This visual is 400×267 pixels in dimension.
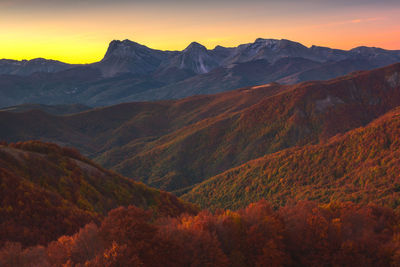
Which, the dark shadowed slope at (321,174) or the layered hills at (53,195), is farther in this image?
the dark shadowed slope at (321,174)

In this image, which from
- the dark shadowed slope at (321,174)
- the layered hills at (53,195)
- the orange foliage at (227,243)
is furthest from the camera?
the dark shadowed slope at (321,174)

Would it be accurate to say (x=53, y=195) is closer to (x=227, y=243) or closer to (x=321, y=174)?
(x=227, y=243)

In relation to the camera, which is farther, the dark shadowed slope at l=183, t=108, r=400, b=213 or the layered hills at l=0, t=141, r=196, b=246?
the dark shadowed slope at l=183, t=108, r=400, b=213

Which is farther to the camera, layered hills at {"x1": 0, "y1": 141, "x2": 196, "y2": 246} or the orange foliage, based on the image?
layered hills at {"x1": 0, "y1": 141, "x2": 196, "y2": 246}

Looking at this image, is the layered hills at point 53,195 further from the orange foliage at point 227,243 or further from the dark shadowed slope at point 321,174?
the dark shadowed slope at point 321,174

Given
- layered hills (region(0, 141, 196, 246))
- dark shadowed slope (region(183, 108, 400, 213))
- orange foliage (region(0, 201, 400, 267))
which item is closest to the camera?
orange foliage (region(0, 201, 400, 267))


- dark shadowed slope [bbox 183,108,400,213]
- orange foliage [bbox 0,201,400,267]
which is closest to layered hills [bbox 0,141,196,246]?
orange foliage [bbox 0,201,400,267]

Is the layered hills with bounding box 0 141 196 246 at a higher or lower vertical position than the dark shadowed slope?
higher

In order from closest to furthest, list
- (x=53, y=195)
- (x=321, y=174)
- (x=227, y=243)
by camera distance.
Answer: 1. (x=227, y=243)
2. (x=53, y=195)
3. (x=321, y=174)

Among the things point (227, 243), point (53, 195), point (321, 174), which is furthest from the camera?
point (321, 174)

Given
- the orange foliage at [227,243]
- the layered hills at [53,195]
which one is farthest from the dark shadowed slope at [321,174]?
the orange foliage at [227,243]

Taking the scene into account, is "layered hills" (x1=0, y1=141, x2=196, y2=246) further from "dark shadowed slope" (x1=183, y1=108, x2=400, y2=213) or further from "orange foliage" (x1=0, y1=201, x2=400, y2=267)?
"dark shadowed slope" (x1=183, y1=108, x2=400, y2=213)

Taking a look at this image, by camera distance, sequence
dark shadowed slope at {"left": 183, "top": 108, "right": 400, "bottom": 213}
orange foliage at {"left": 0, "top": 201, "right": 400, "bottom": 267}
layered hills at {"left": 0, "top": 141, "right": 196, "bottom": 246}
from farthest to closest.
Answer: dark shadowed slope at {"left": 183, "top": 108, "right": 400, "bottom": 213} < layered hills at {"left": 0, "top": 141, "right": 196, "bottom": 246} < orange foliage at {"left": 0, "top": 201, "right": 400, "bottom": 267}

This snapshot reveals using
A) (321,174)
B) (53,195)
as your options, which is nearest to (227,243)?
(53,195)
